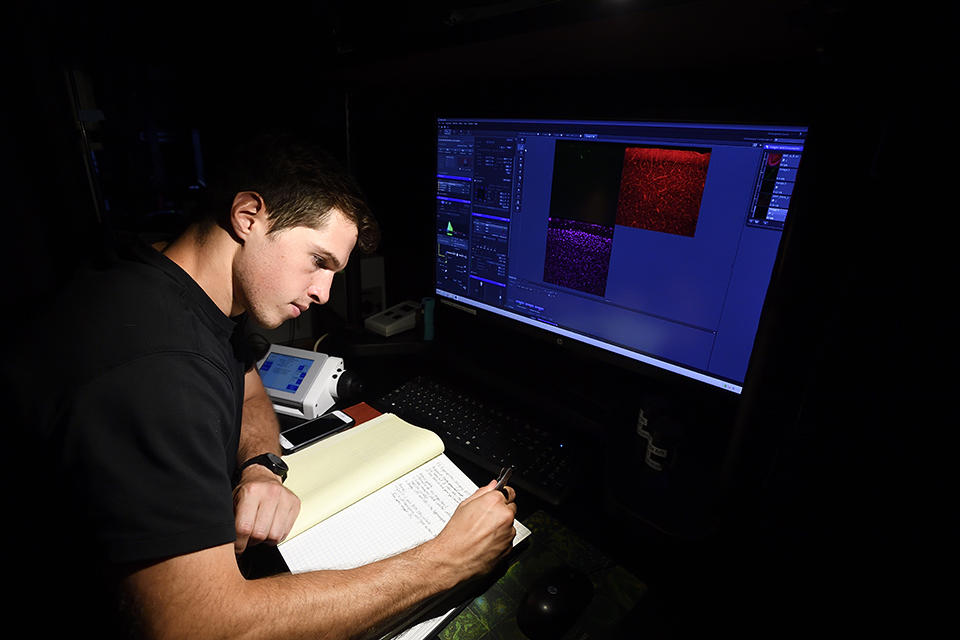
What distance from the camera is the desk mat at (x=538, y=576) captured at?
0.58 metres

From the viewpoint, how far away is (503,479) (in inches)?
30.2

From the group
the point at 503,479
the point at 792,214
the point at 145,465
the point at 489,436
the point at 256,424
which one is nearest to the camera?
the point at 792,214

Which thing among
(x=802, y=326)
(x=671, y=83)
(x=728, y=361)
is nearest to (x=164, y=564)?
(x=802, y=326)

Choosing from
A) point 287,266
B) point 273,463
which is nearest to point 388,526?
point 273,463

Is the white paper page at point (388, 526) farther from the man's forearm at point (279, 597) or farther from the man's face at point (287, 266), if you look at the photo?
the man's face at point (287, 266)

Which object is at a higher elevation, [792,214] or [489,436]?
[792,214]

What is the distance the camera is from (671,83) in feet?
2.77

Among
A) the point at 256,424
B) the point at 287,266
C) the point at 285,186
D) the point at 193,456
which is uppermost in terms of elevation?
the point at 285,186

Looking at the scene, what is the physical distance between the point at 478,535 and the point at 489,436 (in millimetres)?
250

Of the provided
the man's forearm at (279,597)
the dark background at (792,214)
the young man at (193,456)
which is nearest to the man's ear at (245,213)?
the young man at (193,456)

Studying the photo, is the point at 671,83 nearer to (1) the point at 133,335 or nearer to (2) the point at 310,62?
(2) the point at 310,62

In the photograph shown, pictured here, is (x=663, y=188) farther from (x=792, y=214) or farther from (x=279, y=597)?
(x=279, y=597)

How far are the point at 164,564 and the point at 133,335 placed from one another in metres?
0.28

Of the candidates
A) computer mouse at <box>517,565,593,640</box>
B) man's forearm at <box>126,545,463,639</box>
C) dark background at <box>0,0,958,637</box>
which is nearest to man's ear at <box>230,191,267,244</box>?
dark background at <box>0,0,958,637</box>
